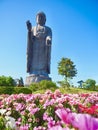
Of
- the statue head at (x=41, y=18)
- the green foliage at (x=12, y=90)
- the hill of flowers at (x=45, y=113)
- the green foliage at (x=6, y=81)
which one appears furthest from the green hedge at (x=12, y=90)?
the hill of flowers at (x=45, y=113)

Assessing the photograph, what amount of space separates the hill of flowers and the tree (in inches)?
1523

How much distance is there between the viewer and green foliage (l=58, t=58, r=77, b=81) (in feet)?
157

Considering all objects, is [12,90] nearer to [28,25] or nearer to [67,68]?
[28,25]

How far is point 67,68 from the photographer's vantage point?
48.0 metres

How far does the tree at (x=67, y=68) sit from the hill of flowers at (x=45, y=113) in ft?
127

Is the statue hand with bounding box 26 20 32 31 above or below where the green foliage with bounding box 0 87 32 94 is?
above

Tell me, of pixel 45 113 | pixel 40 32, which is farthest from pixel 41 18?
pixel 45 113

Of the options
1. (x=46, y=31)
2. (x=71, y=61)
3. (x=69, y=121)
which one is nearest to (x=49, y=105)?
(x=69, y=121)

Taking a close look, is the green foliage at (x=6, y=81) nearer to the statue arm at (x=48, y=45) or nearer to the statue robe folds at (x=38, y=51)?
the statue robe folds at (x=38, y=51)

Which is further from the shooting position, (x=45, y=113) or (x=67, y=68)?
(x=67, y=68)

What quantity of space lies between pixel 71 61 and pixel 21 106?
42.8 meters

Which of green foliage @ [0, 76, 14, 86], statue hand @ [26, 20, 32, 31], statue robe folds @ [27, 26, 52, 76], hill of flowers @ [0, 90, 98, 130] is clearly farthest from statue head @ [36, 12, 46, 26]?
hill of flowers @ [0, 90, 98, 130]

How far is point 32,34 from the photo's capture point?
34.9 meters

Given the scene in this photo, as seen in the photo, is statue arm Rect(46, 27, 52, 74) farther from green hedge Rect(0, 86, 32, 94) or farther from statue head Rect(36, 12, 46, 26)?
green hedge Rect(0, 86, 32, 94)
